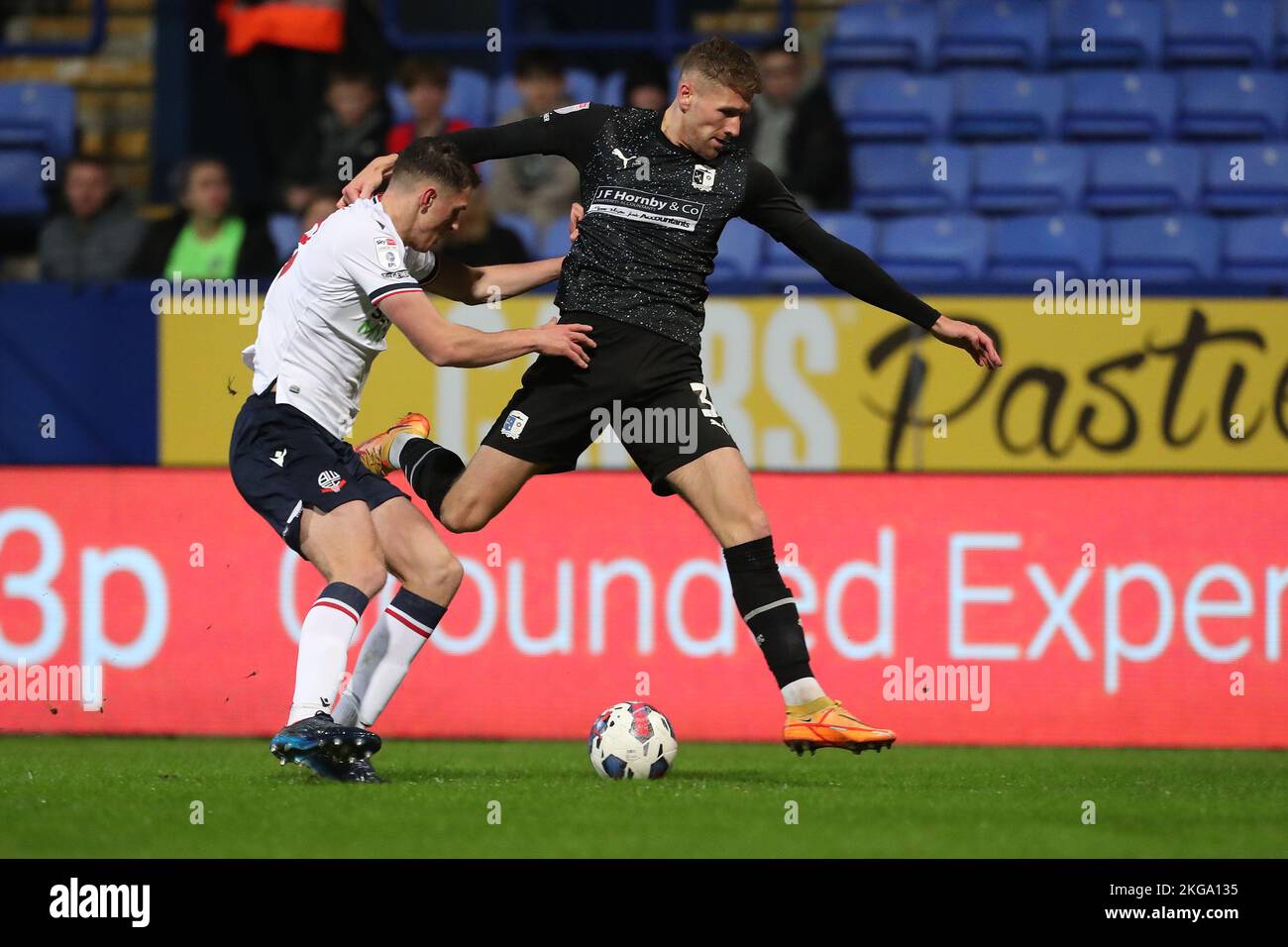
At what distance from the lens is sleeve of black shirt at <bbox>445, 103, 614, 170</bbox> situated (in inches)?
252

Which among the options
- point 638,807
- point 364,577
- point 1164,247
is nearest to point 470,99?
point 1164,247

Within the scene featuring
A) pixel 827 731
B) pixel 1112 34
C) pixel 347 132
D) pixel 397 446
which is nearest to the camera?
pixel 827 731

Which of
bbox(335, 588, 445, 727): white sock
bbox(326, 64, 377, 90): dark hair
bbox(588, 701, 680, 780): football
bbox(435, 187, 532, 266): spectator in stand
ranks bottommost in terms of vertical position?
bbox(588, 701, 680, 780): football

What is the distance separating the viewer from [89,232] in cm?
1052

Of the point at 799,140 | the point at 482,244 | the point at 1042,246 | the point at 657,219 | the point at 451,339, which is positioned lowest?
the point at 451,339

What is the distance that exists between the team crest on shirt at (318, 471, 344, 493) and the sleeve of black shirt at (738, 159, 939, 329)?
5.28 ft

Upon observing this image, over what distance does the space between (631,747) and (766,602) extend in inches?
26.3

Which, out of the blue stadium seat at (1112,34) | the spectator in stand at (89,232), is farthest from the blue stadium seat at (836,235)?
the spectator in stand at (89,232)

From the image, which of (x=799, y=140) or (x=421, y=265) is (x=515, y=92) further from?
(x=421, y=265)

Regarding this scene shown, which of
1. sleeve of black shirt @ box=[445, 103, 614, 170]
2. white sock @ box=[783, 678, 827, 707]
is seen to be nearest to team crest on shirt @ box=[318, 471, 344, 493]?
sleeve of black shirt @ box=[445, 103, 614, 170]

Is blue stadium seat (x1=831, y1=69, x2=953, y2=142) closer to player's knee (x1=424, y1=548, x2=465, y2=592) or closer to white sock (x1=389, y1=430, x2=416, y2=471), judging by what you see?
white sock (x1=389, y1=430, x2=416, y2=471)

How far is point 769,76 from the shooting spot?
11016 millimetres
